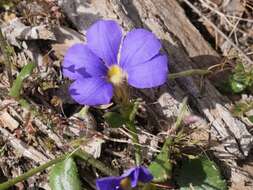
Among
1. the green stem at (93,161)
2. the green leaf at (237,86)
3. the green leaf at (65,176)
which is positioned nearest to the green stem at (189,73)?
the green leaf at (237,86)

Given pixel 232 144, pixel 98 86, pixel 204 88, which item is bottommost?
pixel 232 144

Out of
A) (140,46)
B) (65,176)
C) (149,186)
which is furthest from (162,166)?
(140,46)

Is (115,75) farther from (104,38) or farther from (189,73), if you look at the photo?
(189,73)

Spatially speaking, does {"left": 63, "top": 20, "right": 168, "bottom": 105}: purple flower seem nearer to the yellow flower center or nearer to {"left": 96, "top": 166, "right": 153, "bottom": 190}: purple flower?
the yellow flower center

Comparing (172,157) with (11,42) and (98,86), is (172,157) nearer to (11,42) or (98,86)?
(98,86)

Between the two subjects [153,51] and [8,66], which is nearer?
[153,51]

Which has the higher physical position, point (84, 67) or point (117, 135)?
point (84, 67)

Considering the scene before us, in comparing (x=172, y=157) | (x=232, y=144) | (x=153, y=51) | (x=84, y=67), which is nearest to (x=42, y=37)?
(x=84, y=67)

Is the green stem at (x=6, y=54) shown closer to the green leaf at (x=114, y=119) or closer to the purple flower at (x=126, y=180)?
the green leaf at (x=114, y=119)
